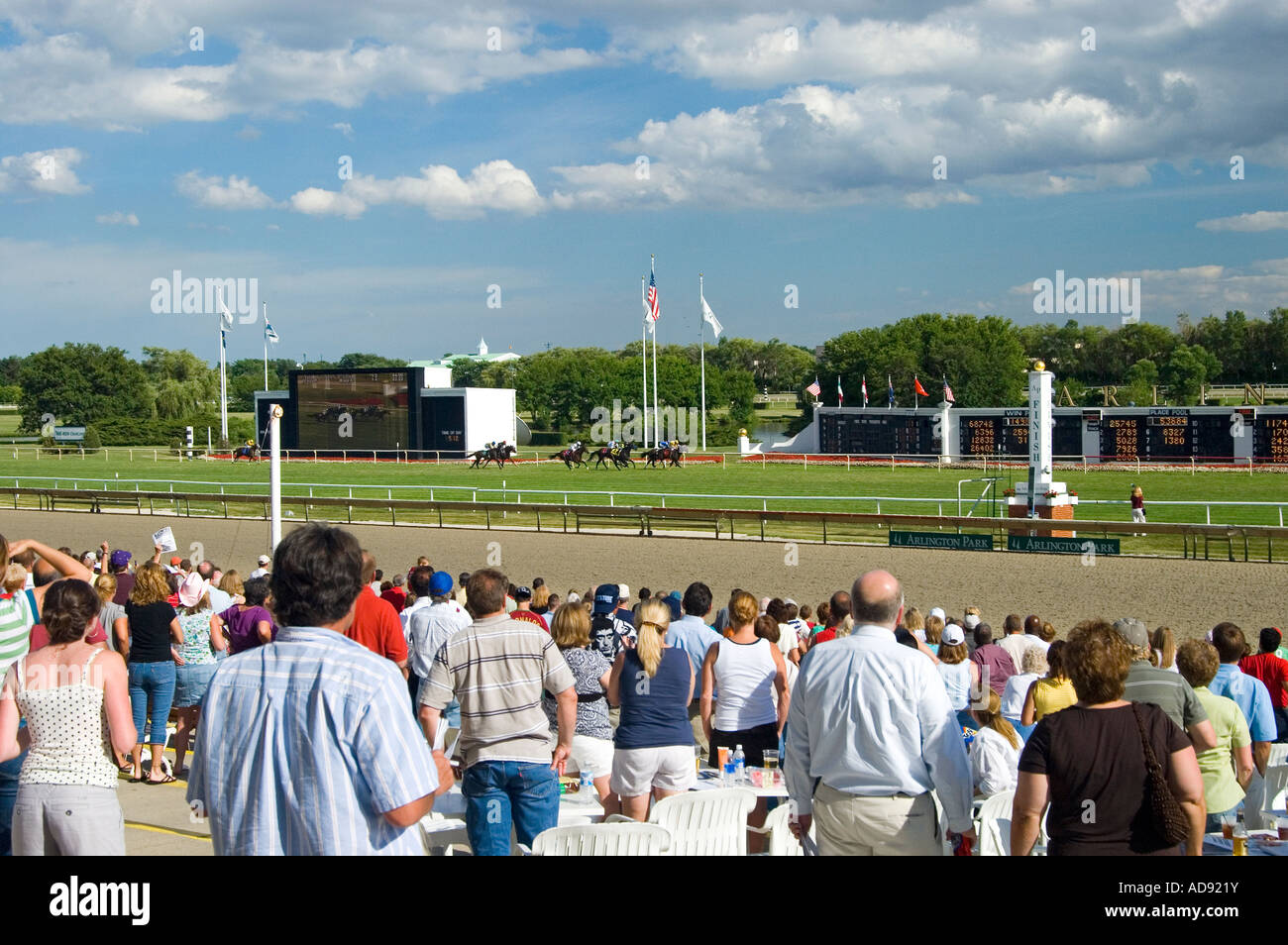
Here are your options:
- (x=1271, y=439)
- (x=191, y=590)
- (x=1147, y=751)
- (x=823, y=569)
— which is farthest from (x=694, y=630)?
(x=1271, y=439)

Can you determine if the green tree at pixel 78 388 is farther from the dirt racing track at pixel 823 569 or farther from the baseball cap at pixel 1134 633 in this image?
the baseball cap at pixel 1134 633

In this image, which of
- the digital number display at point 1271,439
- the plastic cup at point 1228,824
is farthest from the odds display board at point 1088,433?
the plastic cup at point 1228,824

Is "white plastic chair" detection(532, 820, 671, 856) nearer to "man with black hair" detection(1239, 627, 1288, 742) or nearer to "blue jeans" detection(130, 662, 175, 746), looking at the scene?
"man with black hair" detection(1239, 627, 1288, 742)

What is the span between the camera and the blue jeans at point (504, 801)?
14.4 ft

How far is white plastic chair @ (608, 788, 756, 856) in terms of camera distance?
450 cm

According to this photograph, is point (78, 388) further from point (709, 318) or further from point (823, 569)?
point (823, 569)

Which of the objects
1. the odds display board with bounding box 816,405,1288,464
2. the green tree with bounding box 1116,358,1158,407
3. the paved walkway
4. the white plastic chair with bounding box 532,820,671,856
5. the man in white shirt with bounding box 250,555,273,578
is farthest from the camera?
the green tree with bounding box 1116,358,1158,407

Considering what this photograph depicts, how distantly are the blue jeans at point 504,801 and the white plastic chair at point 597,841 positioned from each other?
0.36 meters

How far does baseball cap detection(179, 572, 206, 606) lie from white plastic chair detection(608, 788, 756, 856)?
6476 mm

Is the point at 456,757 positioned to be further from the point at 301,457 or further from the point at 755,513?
the point at 301,457

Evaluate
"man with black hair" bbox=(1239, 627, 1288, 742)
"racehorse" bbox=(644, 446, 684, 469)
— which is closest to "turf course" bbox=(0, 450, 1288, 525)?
"racehorse" bbox=(644, 446, 684, 469)
